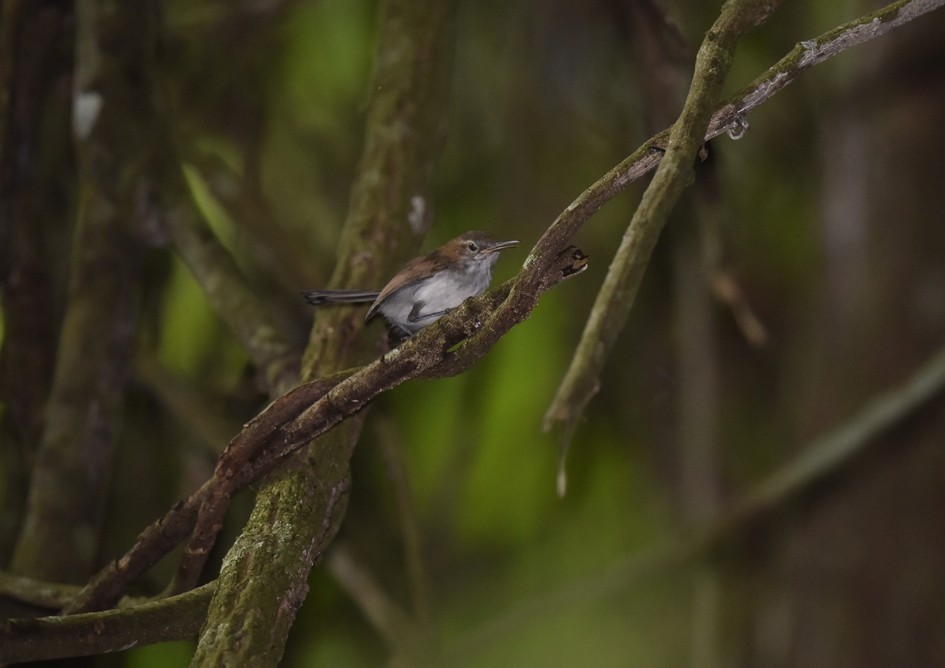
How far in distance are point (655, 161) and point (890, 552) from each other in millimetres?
2481

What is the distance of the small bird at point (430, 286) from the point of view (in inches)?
109

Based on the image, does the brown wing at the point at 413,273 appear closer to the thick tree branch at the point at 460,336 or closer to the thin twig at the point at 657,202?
the thin twig at the point at 657,202

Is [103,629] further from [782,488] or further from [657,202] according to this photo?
[782,488]

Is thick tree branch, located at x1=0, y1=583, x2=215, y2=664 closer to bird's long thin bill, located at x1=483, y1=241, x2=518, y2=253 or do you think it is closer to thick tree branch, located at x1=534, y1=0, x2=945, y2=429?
thick tree branch, located at x1=534, y1=0, x2=945, y2=429

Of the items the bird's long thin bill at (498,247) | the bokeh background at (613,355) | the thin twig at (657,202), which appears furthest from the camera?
the bokeh background at (613,355)

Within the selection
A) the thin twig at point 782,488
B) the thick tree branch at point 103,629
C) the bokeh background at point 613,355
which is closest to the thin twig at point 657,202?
the bokeh background at point 613,355

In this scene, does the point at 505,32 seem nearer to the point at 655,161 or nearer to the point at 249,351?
the point at 249,351

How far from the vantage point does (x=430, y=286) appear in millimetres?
2969

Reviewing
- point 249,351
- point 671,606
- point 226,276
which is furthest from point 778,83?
point 671,606

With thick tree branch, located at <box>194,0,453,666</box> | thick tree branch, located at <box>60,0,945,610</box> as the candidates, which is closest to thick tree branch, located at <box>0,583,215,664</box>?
thick tree branch, located at <box>194,0,453,666</box>

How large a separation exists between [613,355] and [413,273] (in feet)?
8.35

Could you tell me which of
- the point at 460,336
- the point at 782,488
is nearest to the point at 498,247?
the point at 460,336

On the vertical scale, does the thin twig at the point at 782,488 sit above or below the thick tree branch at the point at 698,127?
below

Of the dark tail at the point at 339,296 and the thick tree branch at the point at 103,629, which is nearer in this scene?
the thick tree branch at the point at 103,629
